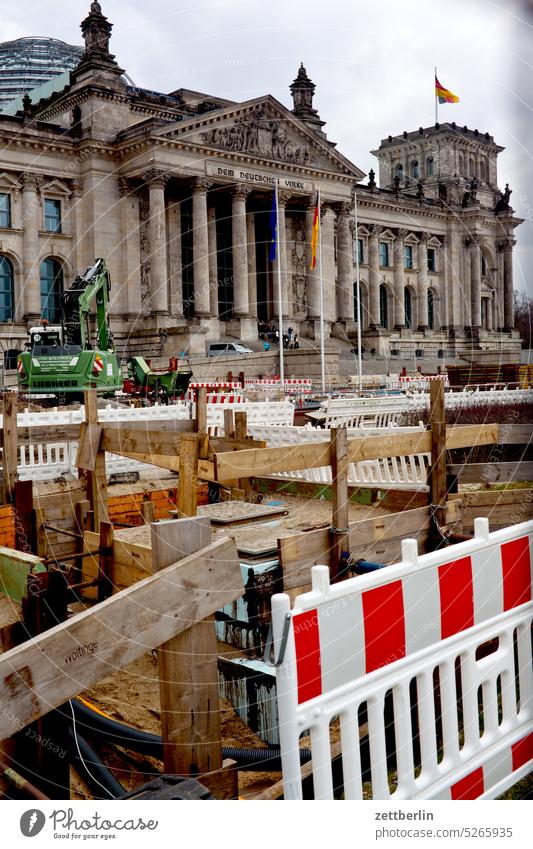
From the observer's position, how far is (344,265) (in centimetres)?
6038

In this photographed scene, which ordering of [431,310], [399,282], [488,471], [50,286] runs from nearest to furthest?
1. [488,471]
2. [50,286]
3. [399,282]
4. [431,310]

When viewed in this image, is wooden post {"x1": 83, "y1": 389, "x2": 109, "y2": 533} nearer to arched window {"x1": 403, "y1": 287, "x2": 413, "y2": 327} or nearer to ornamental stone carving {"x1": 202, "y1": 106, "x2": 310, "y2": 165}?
ornamental stone carving {"x1": 202, "y1": 106, "x2": 310, "y2": 165}

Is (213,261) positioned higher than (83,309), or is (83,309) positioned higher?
(213,261)

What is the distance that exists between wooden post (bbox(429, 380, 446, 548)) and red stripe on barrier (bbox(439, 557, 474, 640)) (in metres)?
4.84

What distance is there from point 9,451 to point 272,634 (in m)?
8.43

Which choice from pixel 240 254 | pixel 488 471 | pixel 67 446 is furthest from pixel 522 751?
pixel 240 254

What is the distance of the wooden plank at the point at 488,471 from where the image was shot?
10.2 meters

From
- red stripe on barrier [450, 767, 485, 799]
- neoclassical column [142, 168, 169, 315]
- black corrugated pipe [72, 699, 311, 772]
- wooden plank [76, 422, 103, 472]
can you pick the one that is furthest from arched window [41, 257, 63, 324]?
red stripe on barrier [450, 767, 485, 799]

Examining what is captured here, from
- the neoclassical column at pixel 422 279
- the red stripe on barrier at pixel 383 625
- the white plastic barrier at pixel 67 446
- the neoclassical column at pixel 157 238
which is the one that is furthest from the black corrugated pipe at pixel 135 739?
the neoclassical column at pixel 422 279

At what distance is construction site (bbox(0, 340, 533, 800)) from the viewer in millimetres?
3715

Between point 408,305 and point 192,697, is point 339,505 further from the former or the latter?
point 408,305

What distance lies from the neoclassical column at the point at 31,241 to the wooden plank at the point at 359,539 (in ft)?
130

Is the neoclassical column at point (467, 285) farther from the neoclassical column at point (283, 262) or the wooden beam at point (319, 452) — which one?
the wooden beam at point (319, 452)

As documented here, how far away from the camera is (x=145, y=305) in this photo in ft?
161
